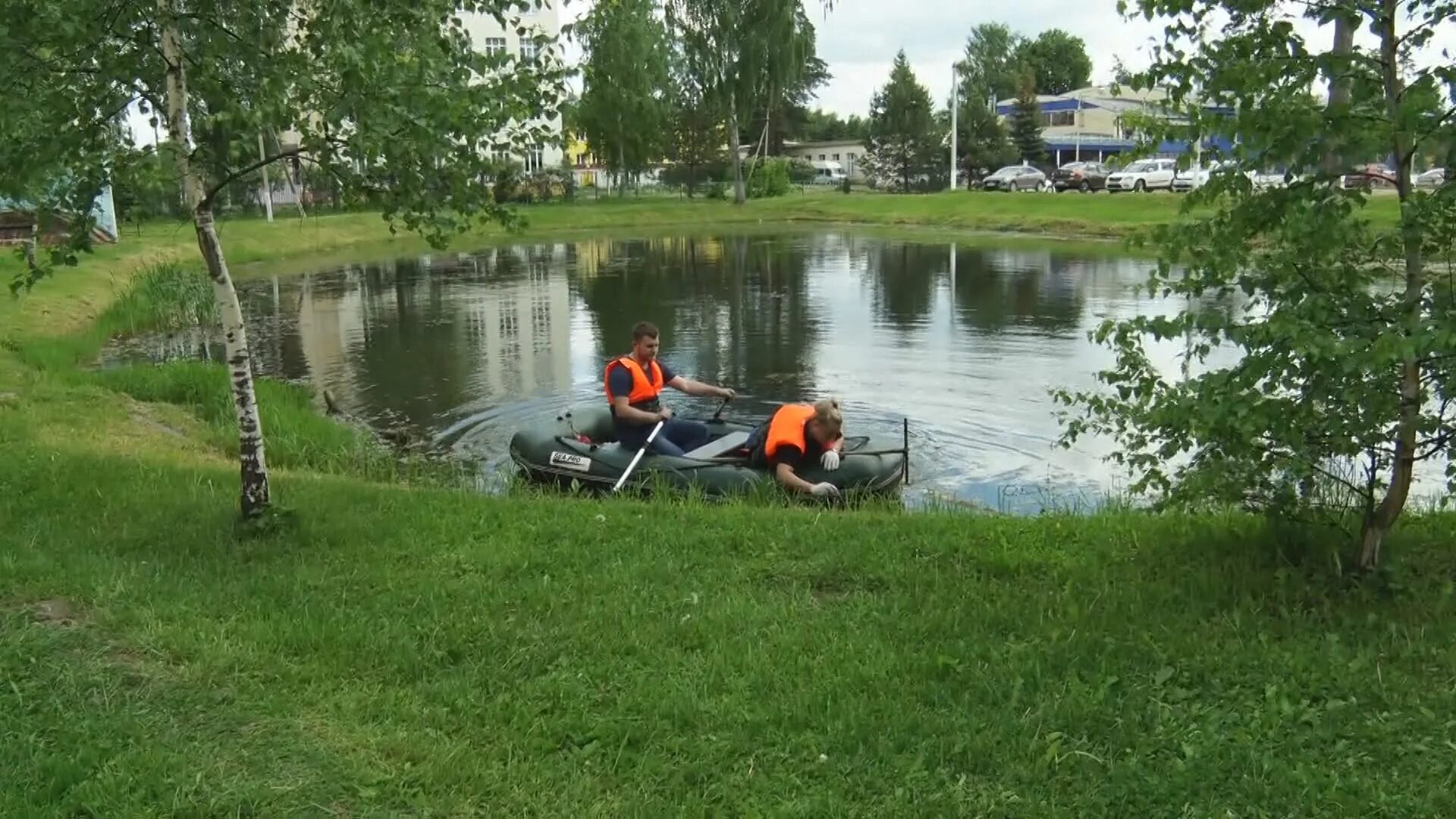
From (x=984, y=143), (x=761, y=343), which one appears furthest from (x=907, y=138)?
(x=761, y=343)

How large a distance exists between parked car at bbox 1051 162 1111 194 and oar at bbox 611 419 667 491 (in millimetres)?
39939

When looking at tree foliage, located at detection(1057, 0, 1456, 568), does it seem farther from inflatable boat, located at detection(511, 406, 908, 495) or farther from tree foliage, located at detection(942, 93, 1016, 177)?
tree foliage, located at detection(942, 93, 1016, 177)

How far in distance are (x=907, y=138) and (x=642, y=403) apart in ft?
182

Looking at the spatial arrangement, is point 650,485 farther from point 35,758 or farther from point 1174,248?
point 35,758

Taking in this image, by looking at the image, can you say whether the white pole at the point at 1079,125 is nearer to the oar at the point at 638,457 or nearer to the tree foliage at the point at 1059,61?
the tree foliage at the point at 1059,61

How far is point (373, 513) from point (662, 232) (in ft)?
132

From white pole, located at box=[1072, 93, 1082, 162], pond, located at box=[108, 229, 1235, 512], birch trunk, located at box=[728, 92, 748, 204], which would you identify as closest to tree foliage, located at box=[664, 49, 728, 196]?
birch trunk, located at box=[728, 92, 748, 204]

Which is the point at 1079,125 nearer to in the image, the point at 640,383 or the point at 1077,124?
the point at 1077,124

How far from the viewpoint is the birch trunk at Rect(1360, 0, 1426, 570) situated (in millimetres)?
4332

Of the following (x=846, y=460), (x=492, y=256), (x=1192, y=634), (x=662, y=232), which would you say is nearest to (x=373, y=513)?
Result: (x=846, y=460)

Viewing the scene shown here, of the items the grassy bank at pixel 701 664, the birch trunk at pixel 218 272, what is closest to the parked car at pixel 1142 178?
the grassy bank at pixel 701 664

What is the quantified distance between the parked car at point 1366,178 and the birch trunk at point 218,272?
16.2 feet

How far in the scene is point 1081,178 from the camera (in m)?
47.2

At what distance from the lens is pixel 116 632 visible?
4.62 meters
